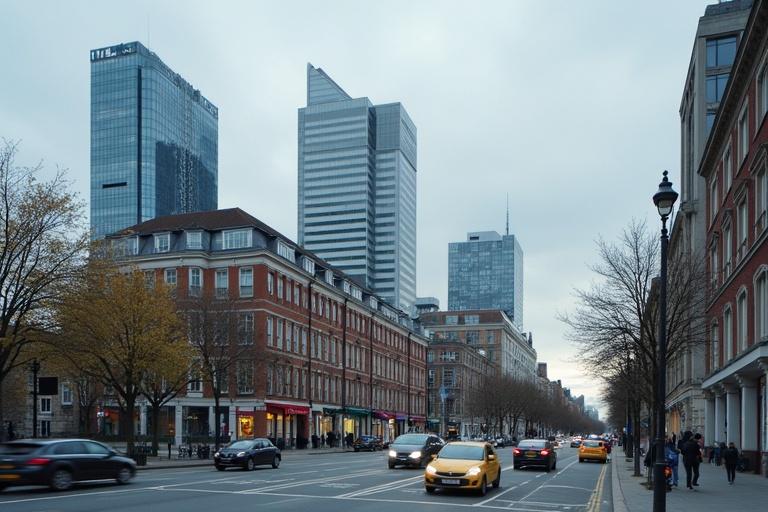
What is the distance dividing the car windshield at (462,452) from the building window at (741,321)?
57.5ft

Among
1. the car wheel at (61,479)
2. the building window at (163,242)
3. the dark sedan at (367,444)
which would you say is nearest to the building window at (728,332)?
the car wheel at (61,479)

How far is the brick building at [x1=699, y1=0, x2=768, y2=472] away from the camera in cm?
3072

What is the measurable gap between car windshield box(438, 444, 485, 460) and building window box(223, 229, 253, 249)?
41645 millimetres

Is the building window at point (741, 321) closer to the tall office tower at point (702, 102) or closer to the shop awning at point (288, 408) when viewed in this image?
the tall office tower at point (702, 102)

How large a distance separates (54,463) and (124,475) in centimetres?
321

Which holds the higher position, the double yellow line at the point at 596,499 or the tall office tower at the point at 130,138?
the tall office tower at the point at 130,138

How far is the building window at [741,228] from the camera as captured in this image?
3523 centimetres

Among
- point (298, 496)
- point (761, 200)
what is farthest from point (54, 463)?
point (761, 200)

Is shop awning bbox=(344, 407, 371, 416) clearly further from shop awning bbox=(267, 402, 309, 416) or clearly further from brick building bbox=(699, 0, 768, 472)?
brick building bbox=(699, 0, 768, 472)

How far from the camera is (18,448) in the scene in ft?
65.9

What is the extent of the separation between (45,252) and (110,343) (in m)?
6.24

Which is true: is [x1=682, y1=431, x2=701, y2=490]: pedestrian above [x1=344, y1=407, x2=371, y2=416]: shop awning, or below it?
above

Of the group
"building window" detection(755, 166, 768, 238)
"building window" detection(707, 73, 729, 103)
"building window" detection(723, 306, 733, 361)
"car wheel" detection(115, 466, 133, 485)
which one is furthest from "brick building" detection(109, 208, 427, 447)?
"building window" detection(707, 73, 729, 103)

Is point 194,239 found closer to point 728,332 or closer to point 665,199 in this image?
point 728,332
